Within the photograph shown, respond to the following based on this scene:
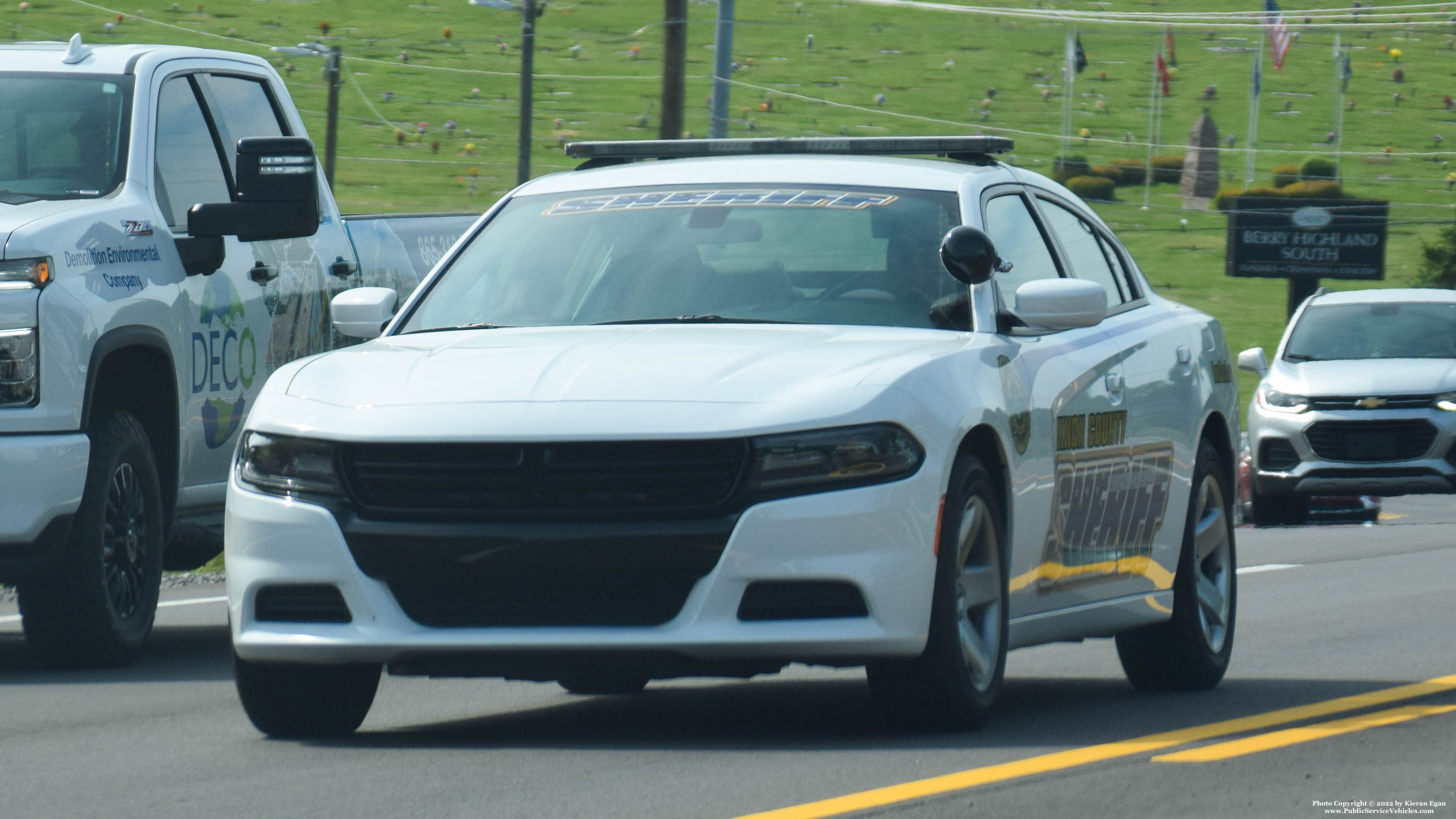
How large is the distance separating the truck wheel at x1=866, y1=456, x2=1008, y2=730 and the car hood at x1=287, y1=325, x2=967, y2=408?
1.28ft

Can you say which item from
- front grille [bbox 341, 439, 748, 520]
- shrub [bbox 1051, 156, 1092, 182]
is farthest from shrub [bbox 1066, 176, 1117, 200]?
front grille [bbox 341, 439, 748, 520]

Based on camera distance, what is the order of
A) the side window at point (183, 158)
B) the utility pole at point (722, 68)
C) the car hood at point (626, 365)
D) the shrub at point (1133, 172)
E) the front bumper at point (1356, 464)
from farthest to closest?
1. the shrub at point (1133, 172)
2. the utility pole at point (722, 68)
3. the front bumper at point (1356, 464)
4. the side window at point (183, 158)
5. the car hood at point (626, 365)

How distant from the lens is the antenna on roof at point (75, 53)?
32.8 ft

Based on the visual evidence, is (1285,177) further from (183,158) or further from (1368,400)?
(183,158)

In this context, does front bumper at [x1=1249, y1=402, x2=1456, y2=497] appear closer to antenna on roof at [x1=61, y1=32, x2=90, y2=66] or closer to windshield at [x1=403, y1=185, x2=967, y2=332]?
antenna on roof at [x1=61, y1=32, x2=90, y2=66]

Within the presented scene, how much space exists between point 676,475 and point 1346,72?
143m

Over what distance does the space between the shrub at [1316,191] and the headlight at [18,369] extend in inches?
2943

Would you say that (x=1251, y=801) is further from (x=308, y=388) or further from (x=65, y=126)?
(x=65, y=126)

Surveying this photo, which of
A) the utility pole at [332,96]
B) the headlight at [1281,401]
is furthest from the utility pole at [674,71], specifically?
the utility pole at [332,96]

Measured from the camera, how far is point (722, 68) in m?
30.9

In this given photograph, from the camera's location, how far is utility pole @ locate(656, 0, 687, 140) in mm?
29469

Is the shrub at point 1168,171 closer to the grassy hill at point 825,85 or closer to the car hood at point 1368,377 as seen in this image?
the grassy hill at point 825,85

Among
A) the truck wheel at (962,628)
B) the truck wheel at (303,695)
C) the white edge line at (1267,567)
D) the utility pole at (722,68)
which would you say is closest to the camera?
the truck wheel at (962,628)

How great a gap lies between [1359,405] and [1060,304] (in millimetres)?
14819
